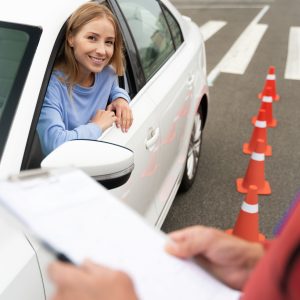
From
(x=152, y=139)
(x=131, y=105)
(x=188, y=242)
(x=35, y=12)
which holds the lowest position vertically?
(x=152, y=139)

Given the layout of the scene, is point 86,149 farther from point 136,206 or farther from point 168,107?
point 168,107

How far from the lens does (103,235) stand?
3.10 feet

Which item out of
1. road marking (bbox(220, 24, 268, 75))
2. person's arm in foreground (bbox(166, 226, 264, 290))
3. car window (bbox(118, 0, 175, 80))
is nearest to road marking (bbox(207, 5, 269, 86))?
road marking (bbox(220, 24, 268, 75))

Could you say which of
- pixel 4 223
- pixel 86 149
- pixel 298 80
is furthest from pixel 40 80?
pixel 298 80

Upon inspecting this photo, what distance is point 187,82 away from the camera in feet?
10.3

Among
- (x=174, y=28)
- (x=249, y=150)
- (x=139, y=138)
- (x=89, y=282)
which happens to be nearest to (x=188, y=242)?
(x=89, y=282)

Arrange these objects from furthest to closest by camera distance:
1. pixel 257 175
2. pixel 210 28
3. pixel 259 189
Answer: pixel 210 28 < pixel 259 189 < pixel 257 175

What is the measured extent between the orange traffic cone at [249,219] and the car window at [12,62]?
67.0 inches

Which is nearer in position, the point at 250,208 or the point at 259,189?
the point at 250,208

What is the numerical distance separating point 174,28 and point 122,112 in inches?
61.4

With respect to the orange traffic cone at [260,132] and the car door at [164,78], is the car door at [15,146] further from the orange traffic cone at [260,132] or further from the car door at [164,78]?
the orange traffic cone at [260,132]

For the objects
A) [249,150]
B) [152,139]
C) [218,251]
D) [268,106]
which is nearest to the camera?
[218,251]

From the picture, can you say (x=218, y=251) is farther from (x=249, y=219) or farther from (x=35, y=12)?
(x=249, y=219)

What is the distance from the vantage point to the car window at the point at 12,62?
5.53ft
